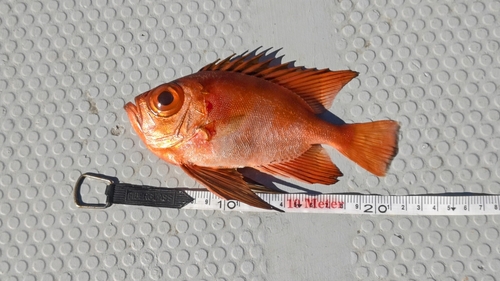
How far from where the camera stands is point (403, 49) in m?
2.11

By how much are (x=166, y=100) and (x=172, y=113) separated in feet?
0.20

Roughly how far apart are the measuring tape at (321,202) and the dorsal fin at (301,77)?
425 mm

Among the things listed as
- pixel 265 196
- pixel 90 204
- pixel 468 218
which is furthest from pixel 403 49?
pixel 90 204

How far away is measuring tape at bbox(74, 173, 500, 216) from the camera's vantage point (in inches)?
76.2

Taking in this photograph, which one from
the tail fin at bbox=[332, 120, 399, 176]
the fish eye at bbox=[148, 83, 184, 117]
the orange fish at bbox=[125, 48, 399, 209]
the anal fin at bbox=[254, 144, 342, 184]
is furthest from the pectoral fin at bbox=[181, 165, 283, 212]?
the tail fin at bbox=[332, 120, 399, 176]

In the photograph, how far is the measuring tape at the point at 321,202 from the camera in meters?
1.94

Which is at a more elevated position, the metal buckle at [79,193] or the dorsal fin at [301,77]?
the dorsal fin at [301,77]

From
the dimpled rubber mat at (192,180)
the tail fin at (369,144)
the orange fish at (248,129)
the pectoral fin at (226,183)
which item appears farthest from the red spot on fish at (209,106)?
the tail fin at (369,144)

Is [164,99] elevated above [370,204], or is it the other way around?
[164,99]

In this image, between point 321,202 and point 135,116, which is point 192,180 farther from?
point 321,202

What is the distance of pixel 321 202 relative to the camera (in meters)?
1.96

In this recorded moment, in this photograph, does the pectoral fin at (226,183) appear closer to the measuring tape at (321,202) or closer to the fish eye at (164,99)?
the measuring tape at (321,202)

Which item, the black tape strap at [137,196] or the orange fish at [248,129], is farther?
the black tape strap at [137,196]

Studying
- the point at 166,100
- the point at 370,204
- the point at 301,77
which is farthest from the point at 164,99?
the point at 370,204
